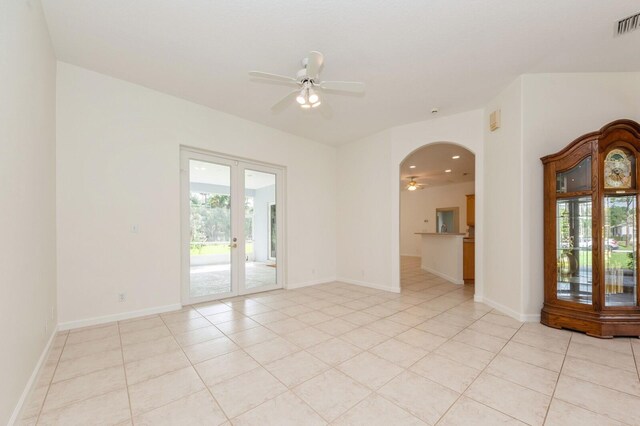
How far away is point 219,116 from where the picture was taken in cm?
455

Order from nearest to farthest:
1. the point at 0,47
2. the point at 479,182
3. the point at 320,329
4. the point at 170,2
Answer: the point at 0,47, the point at 170,2, the point at 320,329, the point at 479,182

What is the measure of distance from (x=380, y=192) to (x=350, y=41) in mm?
3111

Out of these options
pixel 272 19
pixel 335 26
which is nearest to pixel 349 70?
pixel 335 26

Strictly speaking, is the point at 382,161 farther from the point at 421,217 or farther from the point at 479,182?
the point at 421,217

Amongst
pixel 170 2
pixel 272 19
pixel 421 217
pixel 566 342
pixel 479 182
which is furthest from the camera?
pixel 421 217

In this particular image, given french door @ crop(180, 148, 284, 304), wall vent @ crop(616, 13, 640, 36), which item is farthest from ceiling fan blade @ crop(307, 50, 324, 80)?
wall vent @ crop(616, 13, 640, 36)

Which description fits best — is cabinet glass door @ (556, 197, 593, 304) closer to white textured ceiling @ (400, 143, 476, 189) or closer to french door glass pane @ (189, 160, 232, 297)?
white textured ceiling @ (400, 143, 476, 189)

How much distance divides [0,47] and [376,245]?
5.23m

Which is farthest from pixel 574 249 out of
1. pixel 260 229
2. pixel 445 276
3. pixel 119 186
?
pixel 119 186

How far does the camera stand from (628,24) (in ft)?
8.47

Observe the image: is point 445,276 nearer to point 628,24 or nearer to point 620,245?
point 620,245

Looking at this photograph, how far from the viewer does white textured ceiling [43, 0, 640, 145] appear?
7.90ft

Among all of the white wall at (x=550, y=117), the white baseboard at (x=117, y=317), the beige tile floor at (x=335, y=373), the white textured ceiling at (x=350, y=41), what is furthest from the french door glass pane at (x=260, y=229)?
the white wall at (x=550, y=117)

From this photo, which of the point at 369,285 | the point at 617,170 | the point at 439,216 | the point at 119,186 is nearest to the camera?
the point at 617,170
